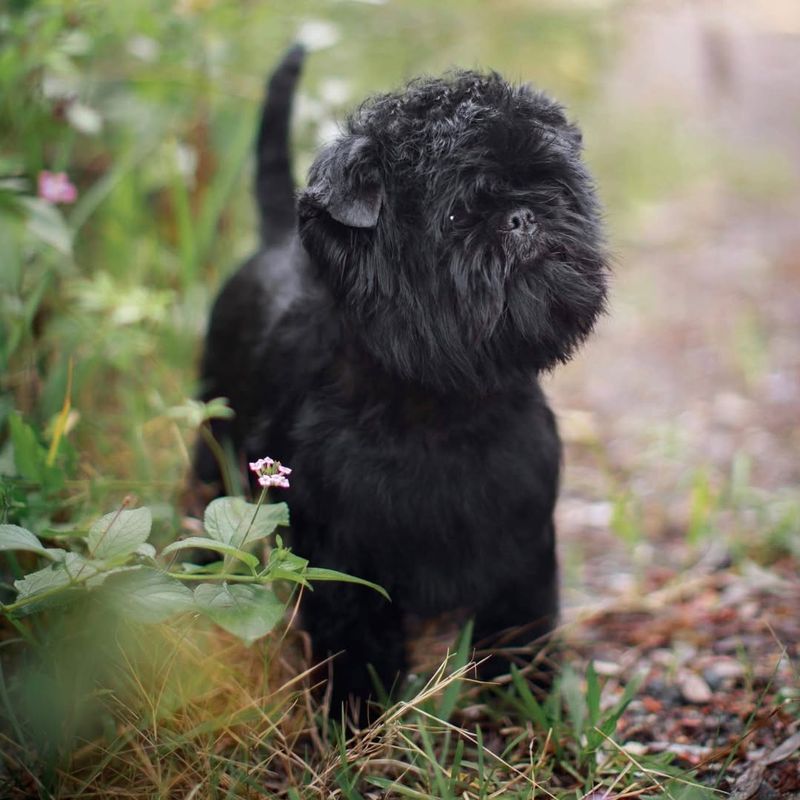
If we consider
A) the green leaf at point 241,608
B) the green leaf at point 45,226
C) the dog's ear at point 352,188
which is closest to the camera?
the green leaf at point 241,608

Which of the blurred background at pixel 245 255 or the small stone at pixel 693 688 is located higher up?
the blurred background at pixel 245 255

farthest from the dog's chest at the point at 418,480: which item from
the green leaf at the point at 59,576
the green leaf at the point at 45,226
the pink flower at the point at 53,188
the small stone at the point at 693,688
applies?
the pink flower at the point at 53,188

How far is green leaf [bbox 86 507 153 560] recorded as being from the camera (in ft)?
5.08

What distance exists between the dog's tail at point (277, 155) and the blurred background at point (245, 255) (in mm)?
368

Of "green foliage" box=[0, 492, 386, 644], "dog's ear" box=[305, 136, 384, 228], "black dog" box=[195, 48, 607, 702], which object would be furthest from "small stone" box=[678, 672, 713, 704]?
"dog's ear" box=[305, 136, 384, 228]

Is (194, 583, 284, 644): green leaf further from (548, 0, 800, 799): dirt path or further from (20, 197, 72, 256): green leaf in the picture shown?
(20, 197, 72, 256): green leaf

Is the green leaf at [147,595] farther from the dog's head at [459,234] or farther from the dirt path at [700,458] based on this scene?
the dirt path at [700,458]

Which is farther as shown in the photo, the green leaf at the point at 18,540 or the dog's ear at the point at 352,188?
the dog's ear at the point at 352,188

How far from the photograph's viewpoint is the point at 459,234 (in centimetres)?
176

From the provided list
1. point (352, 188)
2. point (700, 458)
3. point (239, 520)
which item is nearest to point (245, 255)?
point (700, 458)

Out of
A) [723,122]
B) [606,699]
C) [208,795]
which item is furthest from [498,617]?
[723,122]

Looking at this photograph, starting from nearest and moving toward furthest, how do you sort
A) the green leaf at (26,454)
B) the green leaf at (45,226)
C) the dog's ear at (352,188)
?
the dog's ear at (352,188)
the green leaf at (26,454)
the green leaf at (45,226)

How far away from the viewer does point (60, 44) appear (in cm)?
267

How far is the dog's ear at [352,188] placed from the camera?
1.76 m
